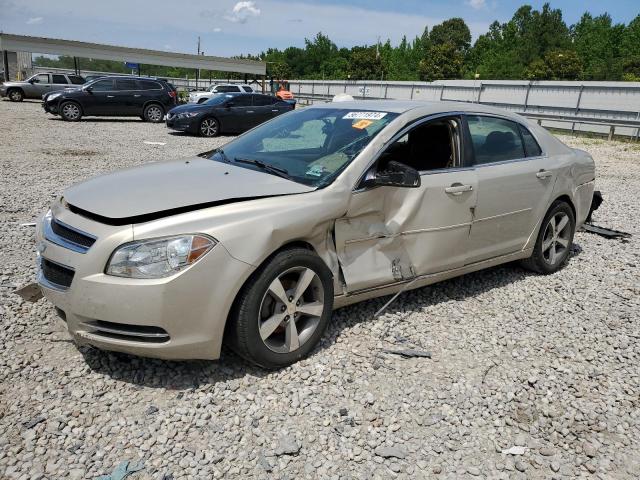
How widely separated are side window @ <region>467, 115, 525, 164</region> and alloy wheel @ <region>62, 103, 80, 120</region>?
59.8ft

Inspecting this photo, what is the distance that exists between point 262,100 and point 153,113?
4966 millimetres

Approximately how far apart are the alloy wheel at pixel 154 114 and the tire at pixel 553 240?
18310mm

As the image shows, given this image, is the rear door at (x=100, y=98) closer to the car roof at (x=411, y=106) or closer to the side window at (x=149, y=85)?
the side window at (x=149, y=85)

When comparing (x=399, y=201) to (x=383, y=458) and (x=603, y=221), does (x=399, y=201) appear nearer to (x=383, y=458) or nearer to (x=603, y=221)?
(x=383, y=458)

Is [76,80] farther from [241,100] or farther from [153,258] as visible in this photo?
[153,258]

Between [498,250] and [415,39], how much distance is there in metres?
87.9

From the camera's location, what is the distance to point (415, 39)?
85250 millimetres

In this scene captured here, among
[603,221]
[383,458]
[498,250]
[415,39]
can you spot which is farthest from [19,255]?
[415,39]

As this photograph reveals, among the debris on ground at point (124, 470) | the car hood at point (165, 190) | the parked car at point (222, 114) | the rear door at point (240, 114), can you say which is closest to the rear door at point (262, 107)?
the parked car at point (222, 114)

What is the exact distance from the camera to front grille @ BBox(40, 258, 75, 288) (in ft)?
9.50

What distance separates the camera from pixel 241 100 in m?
17.9

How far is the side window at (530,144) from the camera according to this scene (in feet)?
16.1

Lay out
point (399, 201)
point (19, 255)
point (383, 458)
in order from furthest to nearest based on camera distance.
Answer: point (19, 255), point (399, 201), point (383, 458)

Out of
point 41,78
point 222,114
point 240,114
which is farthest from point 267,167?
point 41,78
